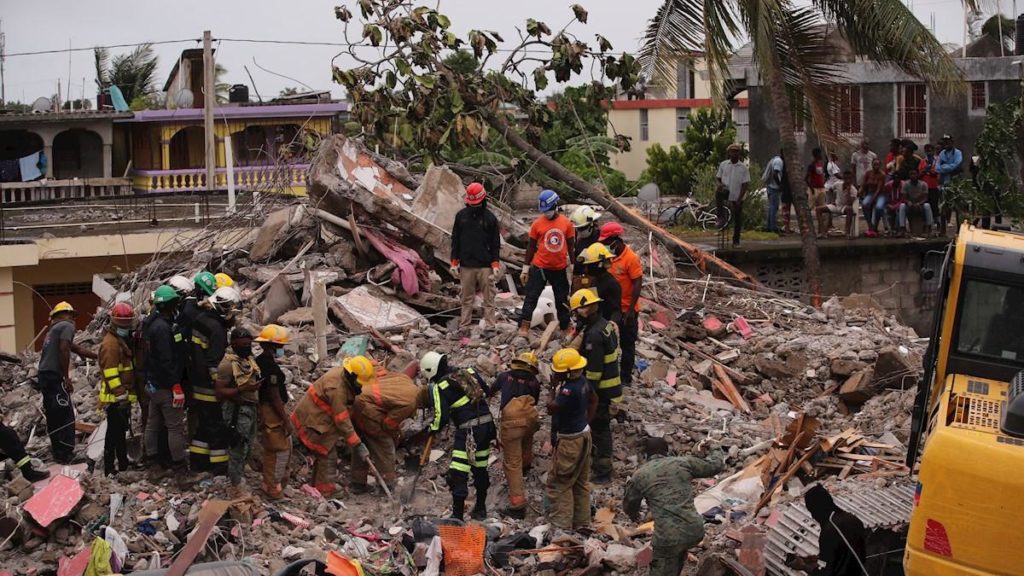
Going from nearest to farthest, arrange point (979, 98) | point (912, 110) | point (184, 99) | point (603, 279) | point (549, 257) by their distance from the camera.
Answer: point (603, 279) < point (549, 257) < point (912, 110) < point (979, 98) < point (184, 99)

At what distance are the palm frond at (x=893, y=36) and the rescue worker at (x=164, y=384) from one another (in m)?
11.5

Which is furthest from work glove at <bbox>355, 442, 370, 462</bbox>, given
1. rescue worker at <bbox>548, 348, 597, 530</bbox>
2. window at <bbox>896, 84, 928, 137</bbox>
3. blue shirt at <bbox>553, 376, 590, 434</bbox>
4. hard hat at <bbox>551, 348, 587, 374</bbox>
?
window at <bbox>896, 84, 928, 137</bbox>

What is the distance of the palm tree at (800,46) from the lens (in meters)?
17.8

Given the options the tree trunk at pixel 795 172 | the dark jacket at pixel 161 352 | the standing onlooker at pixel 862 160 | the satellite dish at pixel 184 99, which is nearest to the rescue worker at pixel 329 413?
the dark jacket at pixel 161 352

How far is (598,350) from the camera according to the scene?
1104cm

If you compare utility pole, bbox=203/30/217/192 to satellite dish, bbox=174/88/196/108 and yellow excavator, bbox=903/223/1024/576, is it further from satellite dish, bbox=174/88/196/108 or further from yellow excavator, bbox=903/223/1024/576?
yellow excavator, bbox=903/223/1024/576

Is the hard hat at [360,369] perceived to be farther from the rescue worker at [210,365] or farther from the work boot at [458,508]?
the work boot at [458,508]

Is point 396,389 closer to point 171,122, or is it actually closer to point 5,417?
point 5,417

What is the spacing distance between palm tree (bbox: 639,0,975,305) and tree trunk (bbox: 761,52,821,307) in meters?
0.01

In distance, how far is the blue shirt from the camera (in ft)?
34.1

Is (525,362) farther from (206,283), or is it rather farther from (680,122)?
(680,122)

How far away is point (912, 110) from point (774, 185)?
23.2 feet

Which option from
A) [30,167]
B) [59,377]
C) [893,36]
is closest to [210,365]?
[59,377]

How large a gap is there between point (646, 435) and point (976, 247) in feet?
14.8
